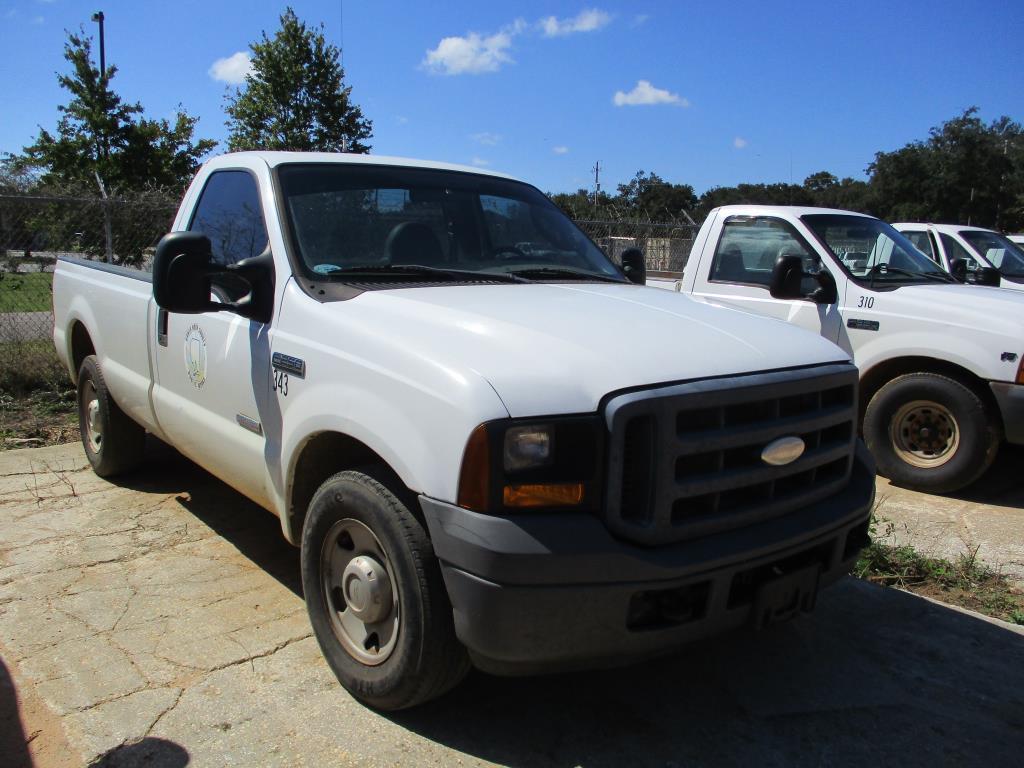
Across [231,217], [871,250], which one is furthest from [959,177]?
[231,217]

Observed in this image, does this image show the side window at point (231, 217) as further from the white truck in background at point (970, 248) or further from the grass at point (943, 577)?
the white truck in background at point (970, 248)

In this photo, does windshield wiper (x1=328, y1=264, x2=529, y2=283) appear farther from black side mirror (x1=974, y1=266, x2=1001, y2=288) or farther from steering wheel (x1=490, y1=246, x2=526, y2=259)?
black side mirror (x1=974, y1=266, x2=1001, y2=288)

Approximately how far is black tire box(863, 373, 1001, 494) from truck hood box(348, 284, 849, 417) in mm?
2952

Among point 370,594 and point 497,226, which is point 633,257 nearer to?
point 497,226

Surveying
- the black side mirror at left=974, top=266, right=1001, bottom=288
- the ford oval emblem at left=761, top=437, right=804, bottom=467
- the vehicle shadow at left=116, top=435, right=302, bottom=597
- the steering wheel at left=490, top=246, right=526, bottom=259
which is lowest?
the vehicle shadow at left=116, top=435, right=302, bottom=597

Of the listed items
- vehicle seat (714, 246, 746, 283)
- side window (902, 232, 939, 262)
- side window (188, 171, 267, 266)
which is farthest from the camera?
side window (902, 232, 939, 262)

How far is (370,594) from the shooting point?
2604 mm

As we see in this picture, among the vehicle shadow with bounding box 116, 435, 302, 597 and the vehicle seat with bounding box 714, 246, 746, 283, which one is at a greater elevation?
the vehicle seat with bounding box 714, 246, 746, 283

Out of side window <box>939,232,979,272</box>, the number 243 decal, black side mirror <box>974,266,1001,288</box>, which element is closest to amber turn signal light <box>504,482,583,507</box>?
the number 243 decal

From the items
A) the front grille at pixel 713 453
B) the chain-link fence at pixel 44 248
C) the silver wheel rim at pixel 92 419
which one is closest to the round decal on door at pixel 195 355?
the silver wheel rim at pixel 92 419

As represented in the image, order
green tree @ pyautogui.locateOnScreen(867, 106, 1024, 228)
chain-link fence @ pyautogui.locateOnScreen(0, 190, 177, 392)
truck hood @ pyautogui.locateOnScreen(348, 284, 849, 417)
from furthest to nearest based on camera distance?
1. green tree @ pyautogui.locateOnScreen(867, 106, 1024, 228)
2. chain-link fence @ pyautogui.locateOnScreen(0, 190, 177, 392)
3. truck hood @ pyautogui.locateOnScreen(348, 284, 849, 417)

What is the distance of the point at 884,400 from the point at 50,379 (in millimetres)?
7572

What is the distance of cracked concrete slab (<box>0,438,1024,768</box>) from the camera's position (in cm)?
261

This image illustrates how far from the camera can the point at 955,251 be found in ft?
30.4
